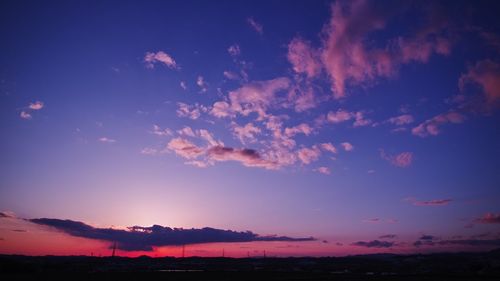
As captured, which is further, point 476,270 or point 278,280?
point 476,270

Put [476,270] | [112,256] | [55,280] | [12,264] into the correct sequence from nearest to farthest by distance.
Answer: [55,280] → [12,264] → [476,270] → [112,256]

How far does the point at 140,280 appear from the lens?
62219 millimetres

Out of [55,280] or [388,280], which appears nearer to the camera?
[55,280]

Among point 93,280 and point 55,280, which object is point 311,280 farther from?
point 55,280

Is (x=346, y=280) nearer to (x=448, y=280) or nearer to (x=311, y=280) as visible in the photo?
(x=311, y=280)

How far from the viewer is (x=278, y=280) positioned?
60.8 m

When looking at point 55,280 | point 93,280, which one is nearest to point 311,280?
point 93,280

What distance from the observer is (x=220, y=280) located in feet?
196

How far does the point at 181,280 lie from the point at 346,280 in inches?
1166

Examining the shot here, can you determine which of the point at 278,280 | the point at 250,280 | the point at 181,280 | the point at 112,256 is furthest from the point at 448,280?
the point at 112,256

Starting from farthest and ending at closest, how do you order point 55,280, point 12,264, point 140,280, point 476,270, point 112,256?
point 112,256, point 476,270, point 12,264, point 140,280, point 55,280

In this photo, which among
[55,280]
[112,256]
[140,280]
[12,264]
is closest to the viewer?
[55,280]

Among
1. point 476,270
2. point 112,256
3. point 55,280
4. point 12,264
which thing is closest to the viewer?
point 55,280

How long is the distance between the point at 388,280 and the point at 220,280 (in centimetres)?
3016
